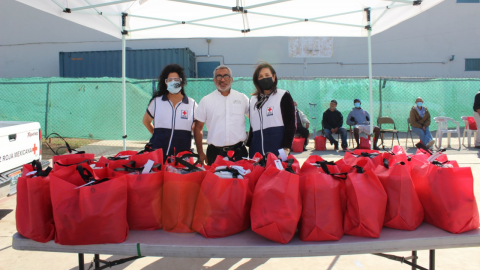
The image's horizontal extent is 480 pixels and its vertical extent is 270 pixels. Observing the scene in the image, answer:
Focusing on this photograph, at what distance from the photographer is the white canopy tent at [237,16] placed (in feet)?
15.6

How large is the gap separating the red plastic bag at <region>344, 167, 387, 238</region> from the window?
2306cm

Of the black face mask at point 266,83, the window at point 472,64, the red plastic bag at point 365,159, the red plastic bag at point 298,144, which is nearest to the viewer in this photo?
the red plastic bag at point 365,159

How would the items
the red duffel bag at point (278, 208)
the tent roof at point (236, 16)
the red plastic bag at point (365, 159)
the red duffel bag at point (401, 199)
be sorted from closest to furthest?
the red duffel bag at point (278, 208), the red duffel bag at point (401, 199), the red plastic bag at point (365, 159), the tent roof at point (236, 16)

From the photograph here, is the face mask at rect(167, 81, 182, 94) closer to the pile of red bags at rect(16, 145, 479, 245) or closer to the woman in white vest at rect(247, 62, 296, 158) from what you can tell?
the woman in white vest at rect(247, 62, 296, 158)

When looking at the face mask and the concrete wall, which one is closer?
the face mask

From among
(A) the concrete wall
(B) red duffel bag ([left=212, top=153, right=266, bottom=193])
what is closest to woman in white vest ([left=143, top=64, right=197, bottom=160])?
(B) red duffel bag ([left=212, top=153, right=266, bottom=193])

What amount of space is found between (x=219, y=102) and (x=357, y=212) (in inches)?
73.7

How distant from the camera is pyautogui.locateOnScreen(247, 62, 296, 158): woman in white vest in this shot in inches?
125

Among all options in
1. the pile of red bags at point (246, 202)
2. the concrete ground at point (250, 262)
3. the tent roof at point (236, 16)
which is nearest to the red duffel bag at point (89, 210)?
the pile of red bags at point (246, 202)

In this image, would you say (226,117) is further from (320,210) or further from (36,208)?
(36,208)

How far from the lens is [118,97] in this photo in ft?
35.5

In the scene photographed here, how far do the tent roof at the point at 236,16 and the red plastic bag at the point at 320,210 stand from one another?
3370 mm

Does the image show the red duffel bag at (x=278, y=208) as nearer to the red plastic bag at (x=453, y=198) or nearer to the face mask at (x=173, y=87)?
the red plastic bag at (x=453, y=198)

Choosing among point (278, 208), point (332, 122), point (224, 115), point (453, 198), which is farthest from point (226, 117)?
point (332, 122)
